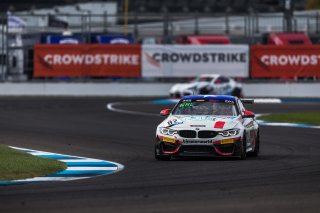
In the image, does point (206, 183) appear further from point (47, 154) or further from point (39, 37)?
point (39, 37)

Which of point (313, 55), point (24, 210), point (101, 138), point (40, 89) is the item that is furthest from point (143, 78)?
point (24, 210)

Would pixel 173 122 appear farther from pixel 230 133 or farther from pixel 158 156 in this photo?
pixel 230 133

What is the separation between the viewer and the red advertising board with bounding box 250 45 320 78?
4428cm

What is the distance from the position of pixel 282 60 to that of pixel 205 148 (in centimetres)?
2772

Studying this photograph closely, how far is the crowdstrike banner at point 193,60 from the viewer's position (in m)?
44.2

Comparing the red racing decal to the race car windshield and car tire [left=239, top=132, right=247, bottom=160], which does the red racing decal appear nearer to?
car tire [left=239, top=132, right=247, bottom=160]

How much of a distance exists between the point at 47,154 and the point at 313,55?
89.0 feet

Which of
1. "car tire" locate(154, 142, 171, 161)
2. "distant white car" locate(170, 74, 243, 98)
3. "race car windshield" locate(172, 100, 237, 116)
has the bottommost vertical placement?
"distant white car" locate(170, 74, 243, 98)

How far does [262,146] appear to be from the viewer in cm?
2116

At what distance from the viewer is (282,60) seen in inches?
1753

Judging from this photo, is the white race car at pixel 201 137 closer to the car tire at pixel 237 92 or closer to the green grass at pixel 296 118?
the green grass at pixel 296 118

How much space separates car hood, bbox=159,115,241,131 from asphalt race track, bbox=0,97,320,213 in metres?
0.61

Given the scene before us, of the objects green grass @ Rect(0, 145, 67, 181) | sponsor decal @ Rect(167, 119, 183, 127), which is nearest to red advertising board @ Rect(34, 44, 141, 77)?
green grass @ Rect(0, 145, 67, 181)

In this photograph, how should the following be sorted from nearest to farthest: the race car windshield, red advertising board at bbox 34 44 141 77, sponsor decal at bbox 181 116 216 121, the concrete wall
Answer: sponsor decal at bbox 181 116 216 121 < the race car windshield < the concrete wall < red advertising board at bbox 34 44 141 77
